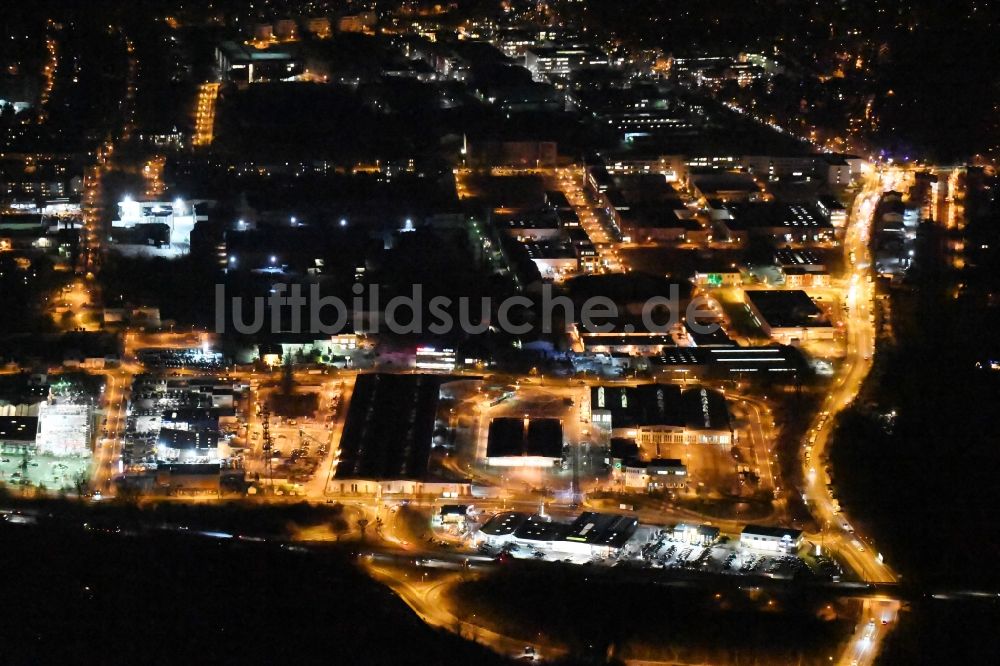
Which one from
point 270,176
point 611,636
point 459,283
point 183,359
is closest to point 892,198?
point 459,283

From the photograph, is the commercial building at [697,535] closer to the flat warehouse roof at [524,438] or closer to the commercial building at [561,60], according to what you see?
the flat warehouse roof at [524,438]

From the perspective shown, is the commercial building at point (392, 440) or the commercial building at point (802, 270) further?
the commercial building at point (802, 270)

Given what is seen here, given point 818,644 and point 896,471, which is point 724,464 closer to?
point 896,471

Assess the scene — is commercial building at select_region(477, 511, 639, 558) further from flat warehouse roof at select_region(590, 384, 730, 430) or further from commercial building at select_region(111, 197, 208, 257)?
commercial building at select_region(111, 197, 208, 257)

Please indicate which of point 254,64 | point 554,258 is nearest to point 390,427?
point 554,258

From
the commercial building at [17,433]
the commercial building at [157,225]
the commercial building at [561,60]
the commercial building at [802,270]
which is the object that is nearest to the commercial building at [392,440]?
the commercial building at [17,433]

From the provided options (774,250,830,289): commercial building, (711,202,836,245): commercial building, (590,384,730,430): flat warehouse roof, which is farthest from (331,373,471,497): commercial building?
(711,202,836,245): commercial building
